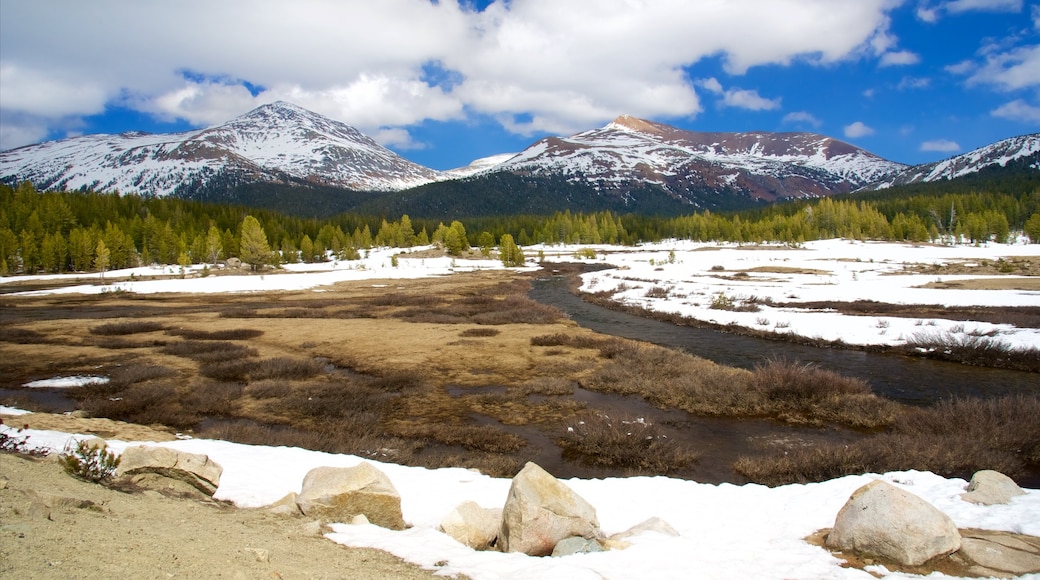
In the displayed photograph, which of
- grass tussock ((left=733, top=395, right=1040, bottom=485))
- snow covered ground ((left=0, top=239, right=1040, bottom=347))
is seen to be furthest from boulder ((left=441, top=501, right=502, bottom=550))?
snow covered ground ((left=0, top=239, right=1040, bottom=347))

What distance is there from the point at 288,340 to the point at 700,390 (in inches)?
970

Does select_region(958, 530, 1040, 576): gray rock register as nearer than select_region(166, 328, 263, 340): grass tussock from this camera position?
Yes

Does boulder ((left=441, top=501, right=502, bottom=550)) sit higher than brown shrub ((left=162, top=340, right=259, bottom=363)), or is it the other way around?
boulder ((left=441, top=501, right=502, bottom=550))

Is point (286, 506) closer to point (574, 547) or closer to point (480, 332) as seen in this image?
point (574, 547)

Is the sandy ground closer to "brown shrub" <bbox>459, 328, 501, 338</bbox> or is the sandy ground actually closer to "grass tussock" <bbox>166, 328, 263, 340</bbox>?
"brown shrub" <bbox>459, 328, 501, 338</bbox>

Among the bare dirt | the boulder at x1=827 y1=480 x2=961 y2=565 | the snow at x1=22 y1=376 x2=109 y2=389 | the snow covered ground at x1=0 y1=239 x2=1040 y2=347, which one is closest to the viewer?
the bare dirt

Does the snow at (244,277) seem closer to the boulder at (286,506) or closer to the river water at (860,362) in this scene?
the river water at (860,362)

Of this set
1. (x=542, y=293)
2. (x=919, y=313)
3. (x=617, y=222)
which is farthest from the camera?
(x=617, y=222)

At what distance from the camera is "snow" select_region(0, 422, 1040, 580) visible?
6742 millimetres

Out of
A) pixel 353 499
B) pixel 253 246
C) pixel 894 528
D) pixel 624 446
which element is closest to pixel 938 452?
pixel 894 528

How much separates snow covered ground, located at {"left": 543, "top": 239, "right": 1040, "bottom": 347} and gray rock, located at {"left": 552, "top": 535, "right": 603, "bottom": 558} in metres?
25.9

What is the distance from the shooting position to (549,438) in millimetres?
14984

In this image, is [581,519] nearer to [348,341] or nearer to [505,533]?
[505,533]

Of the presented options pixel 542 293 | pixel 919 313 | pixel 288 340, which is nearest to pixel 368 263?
pixel 542 293
